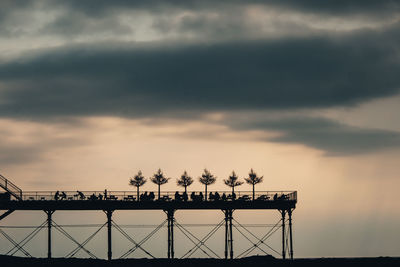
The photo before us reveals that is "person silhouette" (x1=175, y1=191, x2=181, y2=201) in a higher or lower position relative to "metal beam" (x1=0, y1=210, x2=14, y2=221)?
higher

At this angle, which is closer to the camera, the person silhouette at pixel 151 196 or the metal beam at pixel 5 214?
the metal beam at pixel 5 214

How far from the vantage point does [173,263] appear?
365 feet

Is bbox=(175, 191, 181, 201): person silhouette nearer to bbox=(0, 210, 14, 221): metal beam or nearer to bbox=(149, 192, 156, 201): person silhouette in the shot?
bbox=(149, 192, 156, 201): person silhouette

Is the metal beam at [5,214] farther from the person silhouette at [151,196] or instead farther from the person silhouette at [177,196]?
the person silhouette at [177,196]

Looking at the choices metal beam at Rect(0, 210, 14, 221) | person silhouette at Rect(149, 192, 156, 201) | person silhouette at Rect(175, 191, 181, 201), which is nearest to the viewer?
metal beam at Rect(0, 210, 14, 221)

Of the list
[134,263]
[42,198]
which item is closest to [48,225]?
[42,198]

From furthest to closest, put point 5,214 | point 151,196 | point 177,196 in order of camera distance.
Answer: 1. point 177,196
2. point 151,196
3. point 5,214

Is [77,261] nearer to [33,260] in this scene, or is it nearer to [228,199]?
[33,260]

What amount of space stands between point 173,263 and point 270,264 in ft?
39.6

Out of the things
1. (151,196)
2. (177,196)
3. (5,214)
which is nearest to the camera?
(5,214)

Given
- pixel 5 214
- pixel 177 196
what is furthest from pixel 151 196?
pixel 5 214

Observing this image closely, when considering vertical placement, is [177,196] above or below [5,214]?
above

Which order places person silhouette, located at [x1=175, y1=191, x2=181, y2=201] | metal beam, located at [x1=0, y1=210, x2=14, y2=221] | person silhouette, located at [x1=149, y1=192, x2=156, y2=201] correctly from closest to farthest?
metal beam, located at [x1=0, y1=210, x2=14, y2=221] → person silhouette, located at [x1=149, y1=192, x2=156, y2=201] → person silhouette, located at [x1=175, y1=191, x2=181, y2=201]

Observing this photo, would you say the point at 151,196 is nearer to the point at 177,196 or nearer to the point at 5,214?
the point at 177,196
